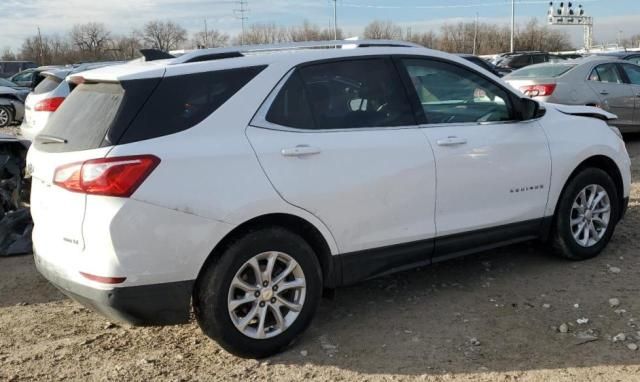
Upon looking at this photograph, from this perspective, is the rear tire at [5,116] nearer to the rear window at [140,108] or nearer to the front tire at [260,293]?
the rear window at [140,108]

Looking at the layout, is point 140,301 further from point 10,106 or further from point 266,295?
point 10,106

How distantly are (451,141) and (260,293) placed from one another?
162cm

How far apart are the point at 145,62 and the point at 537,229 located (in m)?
3.08

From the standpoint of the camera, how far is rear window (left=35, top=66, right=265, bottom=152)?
3.29m

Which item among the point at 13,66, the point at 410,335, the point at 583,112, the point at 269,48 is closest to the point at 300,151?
the point at 269,48

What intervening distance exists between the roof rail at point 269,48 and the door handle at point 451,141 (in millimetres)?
754

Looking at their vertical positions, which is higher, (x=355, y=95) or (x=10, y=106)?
(x=355, y=95)

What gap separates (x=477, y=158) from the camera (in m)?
4.34

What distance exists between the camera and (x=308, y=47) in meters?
4.25

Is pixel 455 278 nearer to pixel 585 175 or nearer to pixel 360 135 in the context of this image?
pixel 585 175

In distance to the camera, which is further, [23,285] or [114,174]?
[23,285]

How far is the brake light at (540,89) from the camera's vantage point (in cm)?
1048

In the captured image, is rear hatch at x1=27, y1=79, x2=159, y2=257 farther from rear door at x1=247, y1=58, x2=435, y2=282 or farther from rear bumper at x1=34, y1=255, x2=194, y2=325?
rear door at x1=247, y1=58, x2=435, y2=282

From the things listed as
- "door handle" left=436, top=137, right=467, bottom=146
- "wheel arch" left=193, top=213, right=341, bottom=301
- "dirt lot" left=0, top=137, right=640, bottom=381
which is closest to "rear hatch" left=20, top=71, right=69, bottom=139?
"dirt lot" left=0, top=137, right=640, bottom=381
